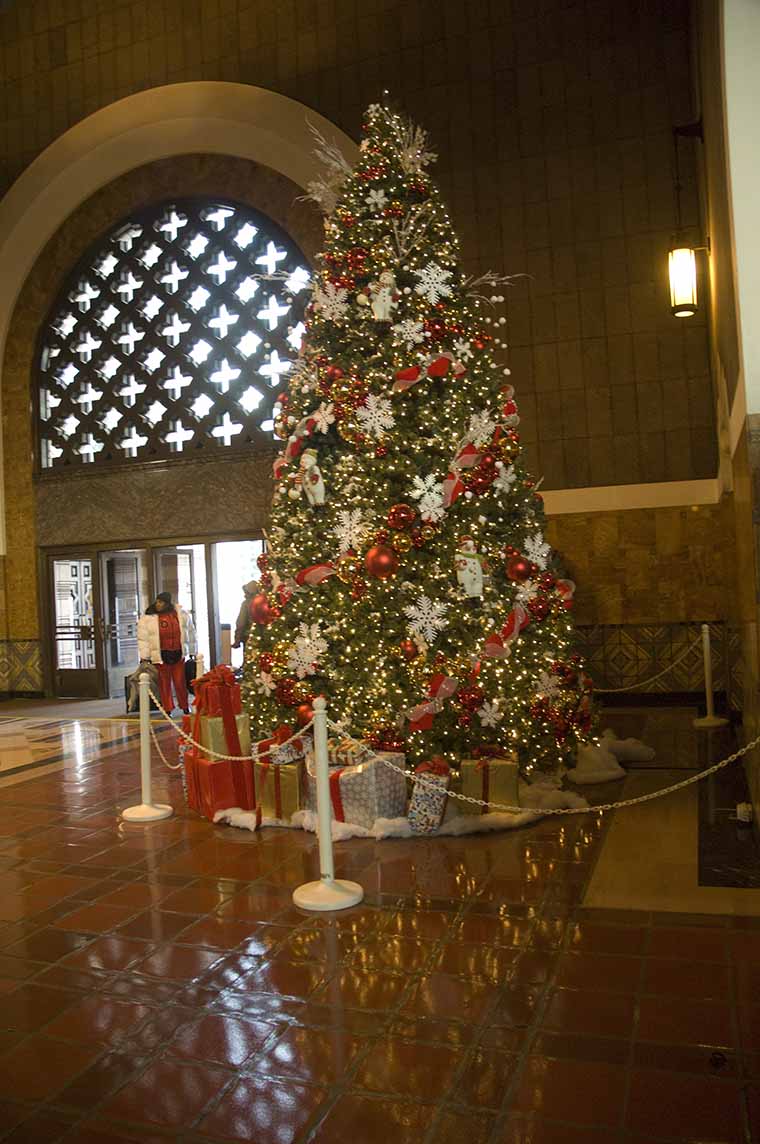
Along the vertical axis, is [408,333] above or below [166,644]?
above

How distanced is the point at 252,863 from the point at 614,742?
3.41m

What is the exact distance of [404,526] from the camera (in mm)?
5414

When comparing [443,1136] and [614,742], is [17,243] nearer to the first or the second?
[614,742]

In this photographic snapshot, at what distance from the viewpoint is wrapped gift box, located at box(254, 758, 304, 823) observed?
5375mm

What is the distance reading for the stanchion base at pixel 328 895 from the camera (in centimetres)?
400

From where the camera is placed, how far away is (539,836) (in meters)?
4.97

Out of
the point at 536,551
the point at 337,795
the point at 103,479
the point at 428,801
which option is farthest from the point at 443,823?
the point at 103,479

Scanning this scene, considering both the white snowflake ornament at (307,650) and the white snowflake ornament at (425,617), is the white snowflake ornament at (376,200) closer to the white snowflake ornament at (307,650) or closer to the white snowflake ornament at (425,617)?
the white snowflake ornament at (425,617)

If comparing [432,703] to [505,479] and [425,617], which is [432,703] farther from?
[505,479]

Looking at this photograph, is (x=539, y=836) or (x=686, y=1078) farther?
(x=539, y=836)

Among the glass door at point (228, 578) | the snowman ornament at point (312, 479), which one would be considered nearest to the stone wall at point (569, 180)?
the glass door at point (228, 578)

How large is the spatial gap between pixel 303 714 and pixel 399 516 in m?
1.33

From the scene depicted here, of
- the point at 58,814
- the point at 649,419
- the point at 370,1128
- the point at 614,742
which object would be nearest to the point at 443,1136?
the point at 370,1128

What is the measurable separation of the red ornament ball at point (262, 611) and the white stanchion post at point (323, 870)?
1805 millimetres
